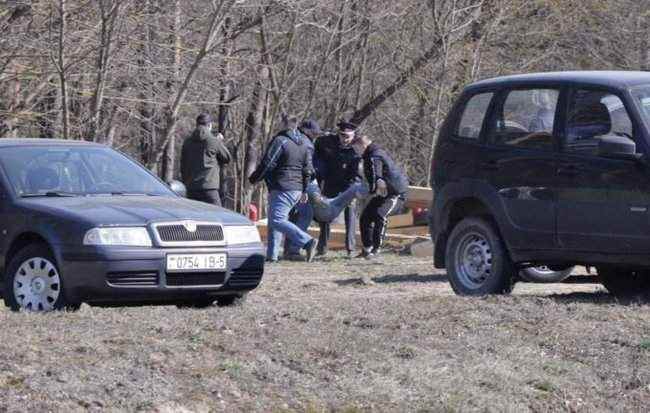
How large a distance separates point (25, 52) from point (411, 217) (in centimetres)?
599

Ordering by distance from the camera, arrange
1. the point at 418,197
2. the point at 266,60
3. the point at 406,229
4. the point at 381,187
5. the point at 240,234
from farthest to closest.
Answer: the point at 266,60
the point at 406,229
the point at 418,197
the point at 381,187
the point at 240,234

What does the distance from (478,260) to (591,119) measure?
1.54m

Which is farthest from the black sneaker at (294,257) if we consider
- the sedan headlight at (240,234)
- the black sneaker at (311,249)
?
the sedan headlight at (240,234)

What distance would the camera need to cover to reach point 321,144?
17.9 metres

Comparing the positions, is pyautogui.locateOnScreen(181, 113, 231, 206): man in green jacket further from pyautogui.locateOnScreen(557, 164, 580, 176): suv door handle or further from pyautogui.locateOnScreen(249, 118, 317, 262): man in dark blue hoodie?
pyautogui.locateOnScreen(557, 164, 580, 176): suv door handle

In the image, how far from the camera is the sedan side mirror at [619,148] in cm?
1002

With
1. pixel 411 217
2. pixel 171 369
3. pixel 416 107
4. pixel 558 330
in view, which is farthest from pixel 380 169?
pixel 416 107

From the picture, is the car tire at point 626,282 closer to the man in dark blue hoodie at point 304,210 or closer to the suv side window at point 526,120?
the suv side window at point 526,120

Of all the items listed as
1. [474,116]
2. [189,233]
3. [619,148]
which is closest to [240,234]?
[189,233]

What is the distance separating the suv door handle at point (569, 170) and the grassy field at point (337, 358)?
3.05 ft

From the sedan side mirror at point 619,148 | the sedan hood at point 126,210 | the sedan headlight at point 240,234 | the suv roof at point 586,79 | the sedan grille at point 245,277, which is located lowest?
the sedan grille at point 245,277

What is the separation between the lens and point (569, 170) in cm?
1050

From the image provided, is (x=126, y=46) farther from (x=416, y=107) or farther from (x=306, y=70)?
(x=416, y=107)

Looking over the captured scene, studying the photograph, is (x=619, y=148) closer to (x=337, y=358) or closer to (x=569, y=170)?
(x=569, y=170)
